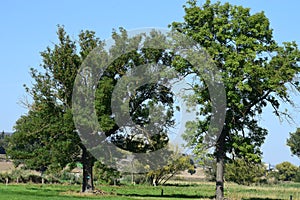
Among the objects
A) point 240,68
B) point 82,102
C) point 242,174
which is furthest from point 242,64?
point 242,174

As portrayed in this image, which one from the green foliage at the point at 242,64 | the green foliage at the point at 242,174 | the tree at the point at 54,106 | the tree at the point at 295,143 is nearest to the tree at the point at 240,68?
the green foliage at the point at 242,64

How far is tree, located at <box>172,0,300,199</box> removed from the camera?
3716cm

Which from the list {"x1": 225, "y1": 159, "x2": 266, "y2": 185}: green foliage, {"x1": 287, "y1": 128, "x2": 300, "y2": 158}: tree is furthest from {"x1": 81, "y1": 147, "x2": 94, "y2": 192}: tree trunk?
{"x1": 287, "y1": 128, "x2": 300, "y2": 158}: tree

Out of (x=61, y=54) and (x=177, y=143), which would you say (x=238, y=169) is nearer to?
(x=177, y=143)

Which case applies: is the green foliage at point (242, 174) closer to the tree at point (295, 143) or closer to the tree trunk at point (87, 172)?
the tree at point (295, 143)

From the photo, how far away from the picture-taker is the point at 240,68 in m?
37.6

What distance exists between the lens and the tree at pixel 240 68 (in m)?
37.2

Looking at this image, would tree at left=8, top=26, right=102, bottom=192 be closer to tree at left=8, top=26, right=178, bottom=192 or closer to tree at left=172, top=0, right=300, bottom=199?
tree at left=8, top=26, right=178, bottom=192

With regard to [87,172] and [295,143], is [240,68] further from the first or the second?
[295,143]

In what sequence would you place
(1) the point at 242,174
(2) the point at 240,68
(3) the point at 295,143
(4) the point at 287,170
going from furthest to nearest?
(4) the point at 287,170 < (3) the point at 295,143 < (1) the point at 242,174 < (2) the point at 240,68

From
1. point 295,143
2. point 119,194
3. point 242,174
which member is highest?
point 295,143

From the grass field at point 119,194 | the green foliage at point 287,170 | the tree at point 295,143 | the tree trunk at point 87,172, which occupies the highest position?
the tree at point 295,143

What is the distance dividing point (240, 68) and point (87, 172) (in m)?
15.6

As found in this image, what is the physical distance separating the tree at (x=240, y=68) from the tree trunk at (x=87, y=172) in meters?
9.61
